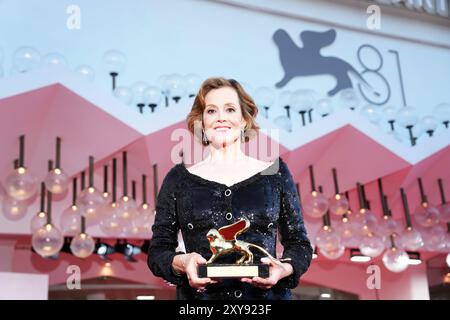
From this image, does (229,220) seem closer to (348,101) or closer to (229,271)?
(229,271)

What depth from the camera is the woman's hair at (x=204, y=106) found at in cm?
128

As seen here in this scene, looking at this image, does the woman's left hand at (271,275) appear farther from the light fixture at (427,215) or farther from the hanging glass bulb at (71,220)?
the light fixture at (427,215)

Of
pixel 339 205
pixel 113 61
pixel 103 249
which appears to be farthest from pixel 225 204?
pixel 103 249

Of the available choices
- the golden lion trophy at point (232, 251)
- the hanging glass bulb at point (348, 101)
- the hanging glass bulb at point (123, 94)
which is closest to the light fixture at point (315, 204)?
the hanging glass bulb at point (348, 101)

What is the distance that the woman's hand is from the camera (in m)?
1.06

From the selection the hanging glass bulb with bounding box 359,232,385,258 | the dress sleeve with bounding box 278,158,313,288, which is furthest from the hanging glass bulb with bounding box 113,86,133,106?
the dress sleeve with bounding box 278,158,313,288

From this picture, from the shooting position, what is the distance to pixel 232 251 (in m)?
1.11

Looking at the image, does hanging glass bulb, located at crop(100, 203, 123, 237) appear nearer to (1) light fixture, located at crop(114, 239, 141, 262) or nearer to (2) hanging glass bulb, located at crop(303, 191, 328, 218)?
(1) light fixture, located at crop(114, 239, 141, 262)

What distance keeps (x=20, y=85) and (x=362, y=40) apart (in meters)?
3.08

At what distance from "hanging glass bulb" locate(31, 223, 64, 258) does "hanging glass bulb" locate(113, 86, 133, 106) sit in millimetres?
892

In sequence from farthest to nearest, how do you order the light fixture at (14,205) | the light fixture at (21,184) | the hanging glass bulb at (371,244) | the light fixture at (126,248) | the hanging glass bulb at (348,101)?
the light fixture at (126,248), the hanging glass bulb at (348,101), the hanging glass bulb at (371,244), the light fixture at (14,205), the light fixture at (21,184)

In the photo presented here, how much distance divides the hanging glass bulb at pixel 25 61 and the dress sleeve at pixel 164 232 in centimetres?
261

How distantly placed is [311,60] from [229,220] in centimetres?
421

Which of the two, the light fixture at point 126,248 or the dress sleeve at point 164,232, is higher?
the light fixture at point 126,248
